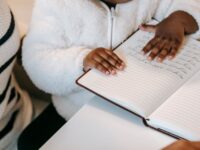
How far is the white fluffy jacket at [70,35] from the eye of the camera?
76 cm

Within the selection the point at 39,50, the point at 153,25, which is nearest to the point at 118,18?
the point at 153,25

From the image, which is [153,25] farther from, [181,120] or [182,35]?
[181,120]

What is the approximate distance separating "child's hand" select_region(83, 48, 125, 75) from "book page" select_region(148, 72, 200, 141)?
118 mm

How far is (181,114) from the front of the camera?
617 mm

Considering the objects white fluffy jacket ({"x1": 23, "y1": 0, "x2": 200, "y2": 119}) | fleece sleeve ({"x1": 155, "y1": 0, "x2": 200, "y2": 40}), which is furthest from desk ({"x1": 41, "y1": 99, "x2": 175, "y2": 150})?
fleece sleeve ({"x1": 155, "y1": 0, "x2": 200, "y2": 40})

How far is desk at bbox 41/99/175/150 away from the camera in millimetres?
609

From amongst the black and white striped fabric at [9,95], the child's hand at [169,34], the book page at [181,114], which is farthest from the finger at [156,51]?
the black and white striped fabric at [9,95]

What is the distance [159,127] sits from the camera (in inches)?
24.3

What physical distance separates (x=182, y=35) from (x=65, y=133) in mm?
338

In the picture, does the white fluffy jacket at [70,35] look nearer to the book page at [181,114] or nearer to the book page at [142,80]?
the book page at [142,80]

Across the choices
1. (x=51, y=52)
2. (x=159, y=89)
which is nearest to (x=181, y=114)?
(x=159, y=89)

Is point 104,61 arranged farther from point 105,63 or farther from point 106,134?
point 106,134

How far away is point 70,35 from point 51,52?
0.20 ft

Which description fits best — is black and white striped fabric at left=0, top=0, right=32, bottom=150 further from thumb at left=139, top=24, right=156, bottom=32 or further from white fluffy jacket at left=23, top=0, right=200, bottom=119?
thumb at left=139, top=24, right=156, bottom=32
